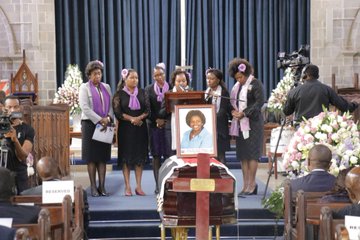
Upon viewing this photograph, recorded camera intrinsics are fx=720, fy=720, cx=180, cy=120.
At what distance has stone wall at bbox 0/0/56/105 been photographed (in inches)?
526

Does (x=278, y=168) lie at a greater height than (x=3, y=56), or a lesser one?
lesser

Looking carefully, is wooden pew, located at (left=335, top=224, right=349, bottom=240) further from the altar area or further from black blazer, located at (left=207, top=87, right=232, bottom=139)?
black blazer, located at (left=207, top=87, right=232, bottom=139)

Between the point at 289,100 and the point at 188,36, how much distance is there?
7.38 metres

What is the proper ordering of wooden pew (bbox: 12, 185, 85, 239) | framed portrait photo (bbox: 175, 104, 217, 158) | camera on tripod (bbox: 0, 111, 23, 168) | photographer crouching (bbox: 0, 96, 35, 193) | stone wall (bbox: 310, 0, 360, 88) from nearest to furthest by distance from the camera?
wooden pew (bbox: 12, 185, 85, 239)
camera on tripod (bbox: 0, 111, 23, 168)
framed portrait photo (bbox: 175, 104, 217, 158)
photographer crouching (bbox: 0, 96, 35, 193)
stone wall (bbox: 310, 0, 360, 88)

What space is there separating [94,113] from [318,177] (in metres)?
3.30

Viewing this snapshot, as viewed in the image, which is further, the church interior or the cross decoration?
the church interior

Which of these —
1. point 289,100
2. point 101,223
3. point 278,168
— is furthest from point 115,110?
point 278,168

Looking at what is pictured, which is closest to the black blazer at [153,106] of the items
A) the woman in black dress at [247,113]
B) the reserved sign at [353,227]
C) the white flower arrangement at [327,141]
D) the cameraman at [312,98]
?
the woman in black dress at [247,113]

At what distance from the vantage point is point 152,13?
14.7 meters

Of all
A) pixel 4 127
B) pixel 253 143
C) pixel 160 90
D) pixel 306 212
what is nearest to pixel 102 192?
pixel 160 90

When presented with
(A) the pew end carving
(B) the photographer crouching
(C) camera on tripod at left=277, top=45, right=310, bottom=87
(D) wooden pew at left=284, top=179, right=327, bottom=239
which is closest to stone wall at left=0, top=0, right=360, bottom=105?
(A) the pew end carving

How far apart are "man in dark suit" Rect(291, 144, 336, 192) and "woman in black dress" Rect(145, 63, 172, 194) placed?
275 centimetres

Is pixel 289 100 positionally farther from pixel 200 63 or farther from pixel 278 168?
pixel 200 63

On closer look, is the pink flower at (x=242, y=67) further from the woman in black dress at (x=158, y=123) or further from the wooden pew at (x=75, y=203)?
the wooden pew at (x=75, y=203)
